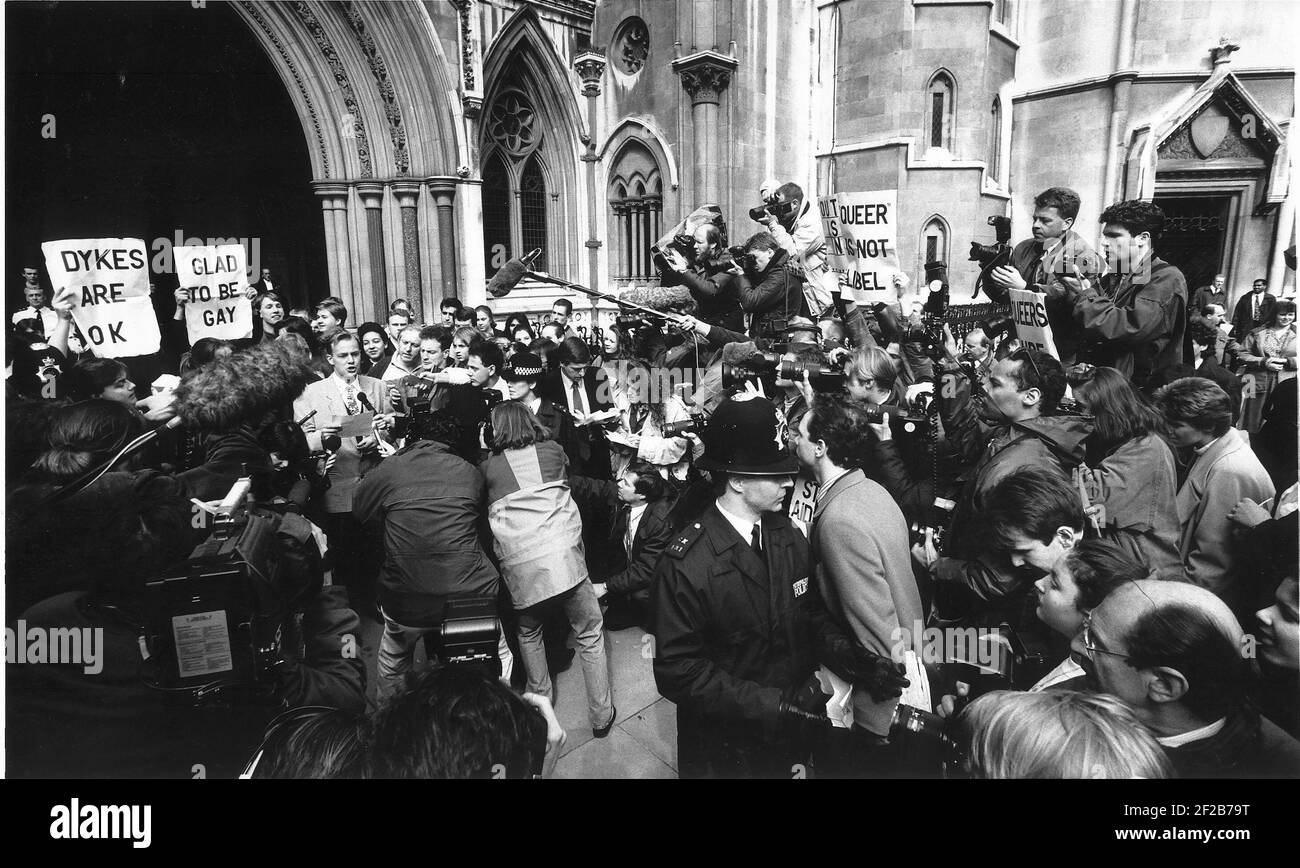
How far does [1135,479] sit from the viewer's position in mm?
2664

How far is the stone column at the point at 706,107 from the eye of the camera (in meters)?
10.5

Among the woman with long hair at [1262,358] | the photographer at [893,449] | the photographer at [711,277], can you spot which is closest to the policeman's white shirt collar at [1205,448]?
the photographer at [893,449]

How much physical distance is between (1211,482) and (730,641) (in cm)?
229

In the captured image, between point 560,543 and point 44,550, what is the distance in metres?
1.79

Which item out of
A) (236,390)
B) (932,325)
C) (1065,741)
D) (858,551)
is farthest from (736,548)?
(932,325)

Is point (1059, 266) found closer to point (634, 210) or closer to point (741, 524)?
point (741, 524)

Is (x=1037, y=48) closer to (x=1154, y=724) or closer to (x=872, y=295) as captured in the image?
(x=872, y=295)

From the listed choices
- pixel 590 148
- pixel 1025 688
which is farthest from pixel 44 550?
pixel 590 148

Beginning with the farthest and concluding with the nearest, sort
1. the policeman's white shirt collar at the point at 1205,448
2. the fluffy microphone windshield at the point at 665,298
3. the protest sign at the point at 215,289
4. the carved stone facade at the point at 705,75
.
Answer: the carved stone facade at the point at 705,75
the fluffy microphone windshield at the point at 665,298
the protest sign at the point at 215,289
the policeman's white shirt collar at the point at 1205,448

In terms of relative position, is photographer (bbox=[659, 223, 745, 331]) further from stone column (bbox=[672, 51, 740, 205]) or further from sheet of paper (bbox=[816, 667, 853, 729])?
stone column (bbox=[672, 51, 740, 205])

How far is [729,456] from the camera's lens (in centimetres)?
224

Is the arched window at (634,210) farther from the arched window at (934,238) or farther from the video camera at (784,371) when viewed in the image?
the video camera at (784,371)

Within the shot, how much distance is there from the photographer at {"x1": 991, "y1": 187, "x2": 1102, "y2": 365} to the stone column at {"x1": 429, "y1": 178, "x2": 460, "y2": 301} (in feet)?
26.2

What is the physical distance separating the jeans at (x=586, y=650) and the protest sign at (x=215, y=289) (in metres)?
2.86
